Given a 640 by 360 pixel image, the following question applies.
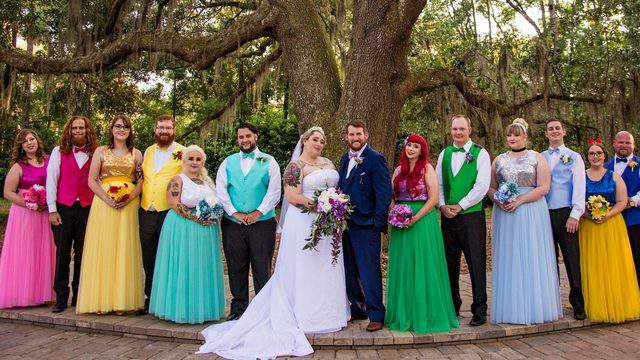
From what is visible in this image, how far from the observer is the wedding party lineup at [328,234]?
5.08m

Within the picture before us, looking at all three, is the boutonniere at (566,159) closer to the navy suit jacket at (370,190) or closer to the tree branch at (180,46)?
the navy suit jacket at (370,190)

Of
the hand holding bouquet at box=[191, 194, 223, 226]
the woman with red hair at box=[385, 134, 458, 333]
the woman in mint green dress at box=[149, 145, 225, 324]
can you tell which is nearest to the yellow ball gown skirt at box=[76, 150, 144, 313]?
the woman in mint green dress at box=[149, 145, 225, 324]

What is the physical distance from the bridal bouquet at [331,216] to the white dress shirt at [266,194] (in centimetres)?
56

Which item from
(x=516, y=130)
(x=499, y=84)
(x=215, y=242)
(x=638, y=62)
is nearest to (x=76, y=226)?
(x=215, y=242)

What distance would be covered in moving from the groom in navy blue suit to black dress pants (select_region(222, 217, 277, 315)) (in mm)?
874

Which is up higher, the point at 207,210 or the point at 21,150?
the point at 21,150

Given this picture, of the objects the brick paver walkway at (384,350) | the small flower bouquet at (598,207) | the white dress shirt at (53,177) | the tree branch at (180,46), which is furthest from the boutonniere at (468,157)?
the tree branch at (180,46)

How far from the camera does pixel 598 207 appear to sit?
550cm

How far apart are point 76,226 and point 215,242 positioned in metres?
1.64

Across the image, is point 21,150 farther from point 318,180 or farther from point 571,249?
point 571,249

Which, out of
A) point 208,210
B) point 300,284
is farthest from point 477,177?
point 208,210

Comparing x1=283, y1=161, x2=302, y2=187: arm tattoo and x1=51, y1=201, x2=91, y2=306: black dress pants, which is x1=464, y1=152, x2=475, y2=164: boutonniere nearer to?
x1=283, y1=161, x2=302, y2=187: arm tattoo

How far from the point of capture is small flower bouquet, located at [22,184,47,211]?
5953mm

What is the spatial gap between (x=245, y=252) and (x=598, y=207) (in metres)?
3.60
